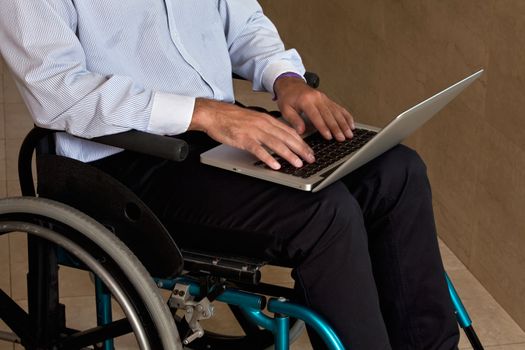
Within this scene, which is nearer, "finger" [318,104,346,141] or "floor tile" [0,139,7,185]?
"finger" [318,104,346,141]

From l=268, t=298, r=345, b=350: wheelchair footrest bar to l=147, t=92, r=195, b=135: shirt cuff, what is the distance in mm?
348

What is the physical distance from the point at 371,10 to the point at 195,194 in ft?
6.19

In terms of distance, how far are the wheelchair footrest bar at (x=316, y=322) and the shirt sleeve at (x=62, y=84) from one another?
0.37 metres

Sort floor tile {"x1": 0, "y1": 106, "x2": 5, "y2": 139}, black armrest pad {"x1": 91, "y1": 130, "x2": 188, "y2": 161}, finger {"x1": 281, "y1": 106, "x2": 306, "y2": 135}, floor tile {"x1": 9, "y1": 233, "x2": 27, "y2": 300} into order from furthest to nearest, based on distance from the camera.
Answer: floor tile {"x1": 0, "y1": 106, "x2": 5, "y2": 139}
floor tile {"x1": 9, "y1": 233, "x2": 27, "y2": 300}
finger {"x1": 281, "y1": 106, "x2": 306, "y2": 135}
black armrest pad {"x1": 91, "y1": 130, "x2": 188, "y2": 161}

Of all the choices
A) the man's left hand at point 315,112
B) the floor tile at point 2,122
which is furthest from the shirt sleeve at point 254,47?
the floor tile at point 2,122

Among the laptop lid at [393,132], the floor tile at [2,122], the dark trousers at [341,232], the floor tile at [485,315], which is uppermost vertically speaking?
the laptop lid at [393,132]

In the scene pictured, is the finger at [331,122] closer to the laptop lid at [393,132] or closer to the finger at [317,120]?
the finger at [317,120]

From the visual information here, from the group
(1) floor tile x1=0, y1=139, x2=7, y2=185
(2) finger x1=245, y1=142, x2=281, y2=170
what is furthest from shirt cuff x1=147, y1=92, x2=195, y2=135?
(1) floor tile x1=0, y1=139, x2=7, y2=185

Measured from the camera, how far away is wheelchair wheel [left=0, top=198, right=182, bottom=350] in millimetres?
1523

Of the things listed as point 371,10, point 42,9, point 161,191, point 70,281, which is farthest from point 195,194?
point 371,10

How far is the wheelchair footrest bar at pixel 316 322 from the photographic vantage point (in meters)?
1.53

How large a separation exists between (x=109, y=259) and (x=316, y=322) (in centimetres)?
35

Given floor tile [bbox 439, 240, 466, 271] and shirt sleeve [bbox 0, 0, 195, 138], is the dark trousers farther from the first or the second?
floor tile [bbox 439, 240, 466, 271]

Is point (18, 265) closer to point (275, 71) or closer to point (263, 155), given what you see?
point (275, 71)
